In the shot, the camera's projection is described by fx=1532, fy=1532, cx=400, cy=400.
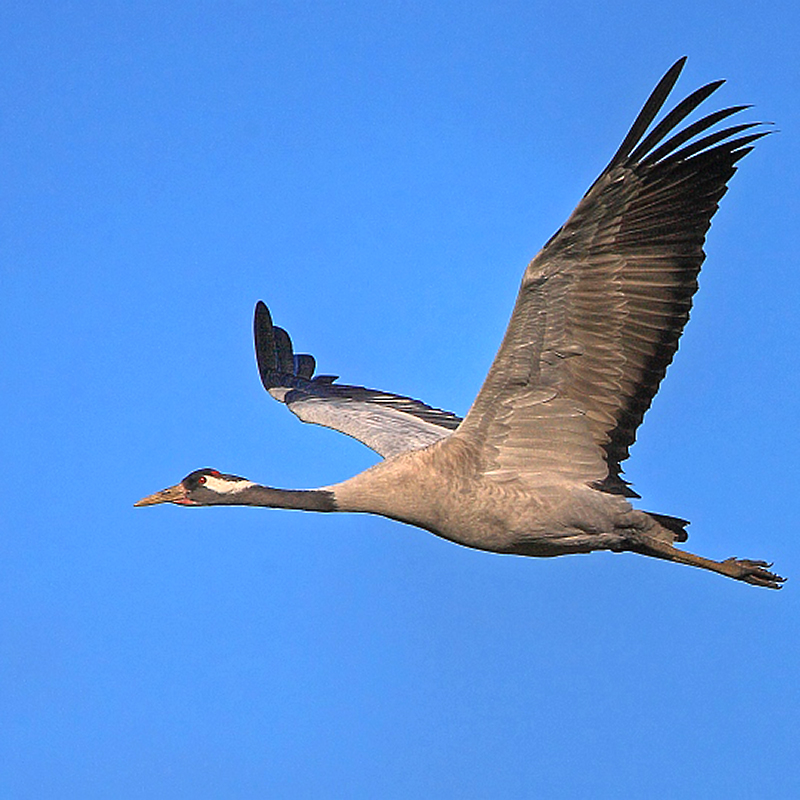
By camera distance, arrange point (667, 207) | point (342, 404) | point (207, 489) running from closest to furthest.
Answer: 1. point (667, 207)
2. point (207, 489)
3. point (342, 404)

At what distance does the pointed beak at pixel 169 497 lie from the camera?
11.8 m

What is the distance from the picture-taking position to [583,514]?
36.9ft

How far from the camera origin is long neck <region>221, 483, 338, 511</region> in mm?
11375

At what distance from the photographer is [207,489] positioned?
11.7m

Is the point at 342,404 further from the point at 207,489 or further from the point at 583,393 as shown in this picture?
the point at 583,393

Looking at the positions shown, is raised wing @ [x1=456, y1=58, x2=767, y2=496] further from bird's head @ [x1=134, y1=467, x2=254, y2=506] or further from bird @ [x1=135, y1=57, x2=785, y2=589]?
bird's head @ [x1=134, y1=467, x2=254, y2=506]

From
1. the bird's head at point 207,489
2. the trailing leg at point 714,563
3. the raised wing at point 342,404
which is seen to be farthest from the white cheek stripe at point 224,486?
A: the trailing leg at point 714,563

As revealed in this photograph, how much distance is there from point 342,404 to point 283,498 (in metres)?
3.61

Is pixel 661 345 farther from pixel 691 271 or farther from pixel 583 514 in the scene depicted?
pixel 583 514

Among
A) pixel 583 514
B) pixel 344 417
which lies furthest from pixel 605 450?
pixel 344 417

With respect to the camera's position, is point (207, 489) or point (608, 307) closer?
point (608, 307)

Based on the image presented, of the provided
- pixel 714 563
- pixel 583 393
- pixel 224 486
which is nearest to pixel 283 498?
pixel 224 486

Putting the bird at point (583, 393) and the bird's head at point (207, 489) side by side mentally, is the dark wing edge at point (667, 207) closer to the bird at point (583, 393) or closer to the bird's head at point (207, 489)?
the bird at point (583, 393)

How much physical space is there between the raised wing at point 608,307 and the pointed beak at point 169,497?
2.25 m
